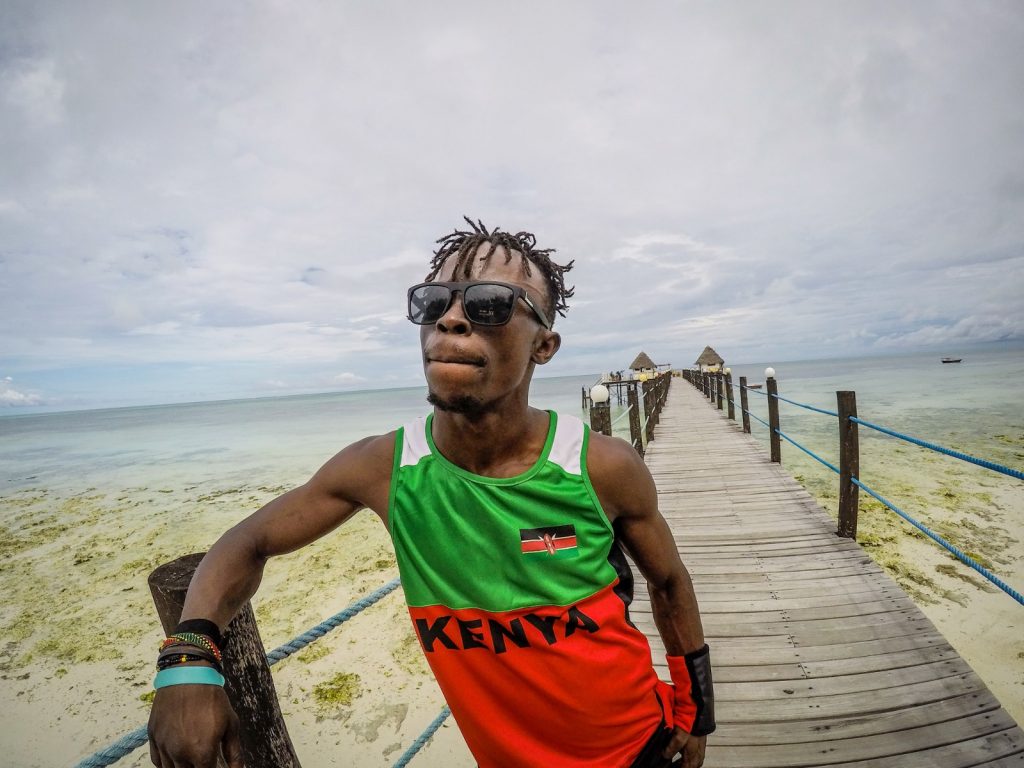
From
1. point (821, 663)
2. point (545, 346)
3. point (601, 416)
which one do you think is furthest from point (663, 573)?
point (601, 416)

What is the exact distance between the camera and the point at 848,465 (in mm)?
4086

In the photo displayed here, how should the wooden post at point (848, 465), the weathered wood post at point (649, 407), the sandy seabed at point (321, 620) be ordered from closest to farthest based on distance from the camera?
the wooden post at point (848, 465) < the sandy seabed at point (321, 620) < the weathered wood post at point (649, 407)

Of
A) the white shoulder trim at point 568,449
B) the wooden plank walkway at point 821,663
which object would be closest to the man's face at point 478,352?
the white shoulder trim at point 568,449

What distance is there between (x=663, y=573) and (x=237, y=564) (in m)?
1.19

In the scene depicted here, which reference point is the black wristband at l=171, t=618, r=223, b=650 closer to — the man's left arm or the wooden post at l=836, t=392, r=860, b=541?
the man's left arm

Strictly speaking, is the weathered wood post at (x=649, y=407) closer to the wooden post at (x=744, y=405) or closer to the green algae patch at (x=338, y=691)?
the wooden post at (x=744, y=405)

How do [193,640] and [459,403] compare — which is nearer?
[193,640]

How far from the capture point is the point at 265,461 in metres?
20.9

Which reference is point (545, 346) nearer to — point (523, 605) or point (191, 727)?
point (523, 605)

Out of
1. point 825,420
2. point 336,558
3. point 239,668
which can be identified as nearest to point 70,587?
point 336,558

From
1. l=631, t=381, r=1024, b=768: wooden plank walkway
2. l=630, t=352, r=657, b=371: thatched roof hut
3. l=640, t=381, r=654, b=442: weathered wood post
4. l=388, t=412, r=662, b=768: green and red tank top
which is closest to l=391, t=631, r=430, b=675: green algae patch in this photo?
l=631, t=381, r=1024, b=768: wooden plank walkway

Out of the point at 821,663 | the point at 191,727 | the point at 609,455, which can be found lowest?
the point at 821,663

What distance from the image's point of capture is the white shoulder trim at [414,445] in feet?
4.03

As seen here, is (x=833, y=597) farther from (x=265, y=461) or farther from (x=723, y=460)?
(x=265, y=461)
